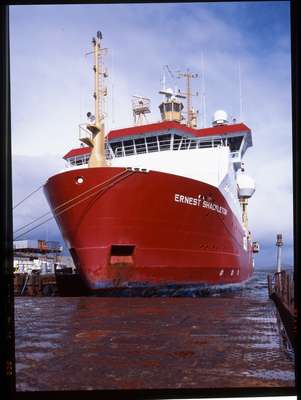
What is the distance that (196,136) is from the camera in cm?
1711

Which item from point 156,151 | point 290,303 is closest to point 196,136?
point 156,151

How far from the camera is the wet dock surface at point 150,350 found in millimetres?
4703

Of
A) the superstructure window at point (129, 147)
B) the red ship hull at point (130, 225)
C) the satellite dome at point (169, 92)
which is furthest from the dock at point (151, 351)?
the satellite dome at point (169, 92)

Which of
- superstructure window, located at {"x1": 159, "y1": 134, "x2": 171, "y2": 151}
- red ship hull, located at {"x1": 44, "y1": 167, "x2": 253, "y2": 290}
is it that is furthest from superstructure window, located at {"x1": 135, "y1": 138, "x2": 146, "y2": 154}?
red ship hull, located at {"x1": 44, "y1": 167, "x2": 253, "y2": 290}

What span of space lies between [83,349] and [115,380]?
164 centimetres

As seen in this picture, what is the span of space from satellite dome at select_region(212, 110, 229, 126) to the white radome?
3093mm

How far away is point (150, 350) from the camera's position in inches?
246

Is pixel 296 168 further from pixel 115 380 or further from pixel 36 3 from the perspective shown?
pixel 115 380

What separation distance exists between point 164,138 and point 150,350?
36.9 ft

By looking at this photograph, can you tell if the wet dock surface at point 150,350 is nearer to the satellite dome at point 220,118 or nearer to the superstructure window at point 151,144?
the superstructure window at point 151,144

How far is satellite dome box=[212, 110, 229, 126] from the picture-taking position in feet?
68.7

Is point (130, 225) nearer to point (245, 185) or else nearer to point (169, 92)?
point (169, 92)

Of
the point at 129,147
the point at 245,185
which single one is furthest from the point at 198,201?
the point at 245,185

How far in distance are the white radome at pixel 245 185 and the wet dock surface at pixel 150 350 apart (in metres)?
13.1
